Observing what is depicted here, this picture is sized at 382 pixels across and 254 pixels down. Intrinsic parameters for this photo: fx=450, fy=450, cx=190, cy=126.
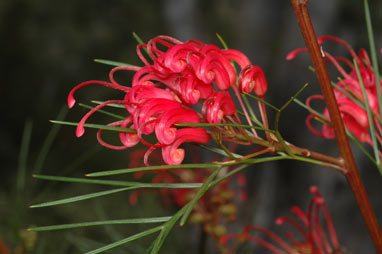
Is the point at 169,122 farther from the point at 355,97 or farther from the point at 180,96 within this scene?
the point at 355,97

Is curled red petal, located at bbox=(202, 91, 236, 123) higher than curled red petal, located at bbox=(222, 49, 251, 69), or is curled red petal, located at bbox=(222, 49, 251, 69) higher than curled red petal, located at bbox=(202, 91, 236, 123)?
curled red petal, located at bbox=(222, 49, 251, 69)

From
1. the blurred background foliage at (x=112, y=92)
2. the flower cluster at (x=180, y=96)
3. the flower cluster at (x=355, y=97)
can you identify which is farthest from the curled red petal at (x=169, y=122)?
the blurred background foliage at (x=112, y=92)

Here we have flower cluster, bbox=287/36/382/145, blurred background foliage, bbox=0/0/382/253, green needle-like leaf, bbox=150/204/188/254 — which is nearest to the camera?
green needle-like leaf, bbox=150/204/188/254

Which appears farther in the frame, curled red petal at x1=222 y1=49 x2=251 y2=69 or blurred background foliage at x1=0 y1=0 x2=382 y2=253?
blurred background foliage at x1=0 y1=0 x2=382 y2=253

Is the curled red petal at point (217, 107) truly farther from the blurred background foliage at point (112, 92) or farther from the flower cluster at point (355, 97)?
the blurred background foliage at point (112, 92)

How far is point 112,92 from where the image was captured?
8.54ft

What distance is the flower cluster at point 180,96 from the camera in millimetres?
305

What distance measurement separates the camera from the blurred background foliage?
122 centimetres

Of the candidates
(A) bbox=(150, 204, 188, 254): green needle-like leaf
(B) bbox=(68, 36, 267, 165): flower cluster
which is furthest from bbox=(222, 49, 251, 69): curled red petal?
(A) bbox=(150, 204, 188, 254): green needle-like leaf

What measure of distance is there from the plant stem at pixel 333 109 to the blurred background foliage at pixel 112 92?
0.30m

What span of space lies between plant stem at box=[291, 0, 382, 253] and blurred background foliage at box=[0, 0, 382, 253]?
1.00 ft

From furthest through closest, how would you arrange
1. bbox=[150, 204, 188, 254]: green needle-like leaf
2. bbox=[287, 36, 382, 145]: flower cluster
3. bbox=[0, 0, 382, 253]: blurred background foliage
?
1. bbox=[0, 0, 382, 253]: blurred background foliage
2. bbox=[287, 36, 382, 145]: flower cluster
3. bbox=[150, 204, 188, 254]: green needle-like leaf

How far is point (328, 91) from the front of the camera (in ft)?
0.96

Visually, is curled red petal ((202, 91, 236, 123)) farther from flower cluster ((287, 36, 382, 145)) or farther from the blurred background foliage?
the blurred background foliage
